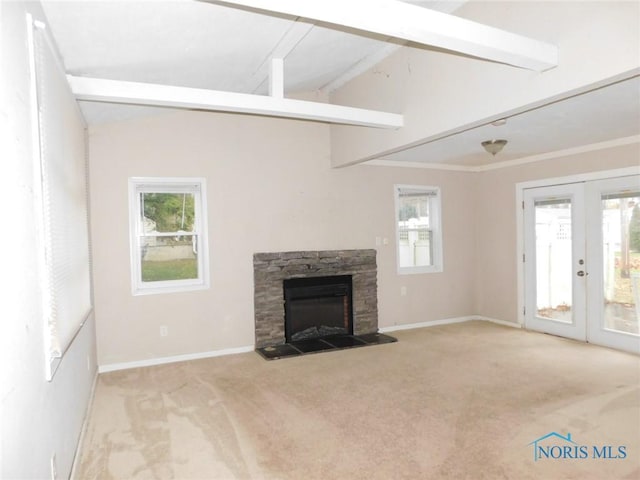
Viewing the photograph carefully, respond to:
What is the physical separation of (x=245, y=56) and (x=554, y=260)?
4.54 metres

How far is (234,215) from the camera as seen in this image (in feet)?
16.3

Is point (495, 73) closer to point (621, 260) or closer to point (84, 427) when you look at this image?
point (621, 260)

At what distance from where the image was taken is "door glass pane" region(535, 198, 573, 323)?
5.29 meters

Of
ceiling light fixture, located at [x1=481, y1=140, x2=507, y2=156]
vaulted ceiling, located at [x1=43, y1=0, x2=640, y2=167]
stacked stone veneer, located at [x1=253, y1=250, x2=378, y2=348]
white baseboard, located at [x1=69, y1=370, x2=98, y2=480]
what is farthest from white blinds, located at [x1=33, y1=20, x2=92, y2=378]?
ceiling light fixture, located at [x1=481, y1=140, x2=507, y2=156]

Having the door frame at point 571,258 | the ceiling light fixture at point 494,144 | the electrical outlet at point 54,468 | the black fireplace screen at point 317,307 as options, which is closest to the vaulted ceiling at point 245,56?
the ceiling light fixture at point 494,144

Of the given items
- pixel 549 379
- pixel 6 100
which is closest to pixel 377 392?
pixel 549 379

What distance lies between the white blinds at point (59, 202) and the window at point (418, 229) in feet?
13.2

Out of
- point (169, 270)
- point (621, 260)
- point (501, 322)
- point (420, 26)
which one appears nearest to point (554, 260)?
point (621, 260)

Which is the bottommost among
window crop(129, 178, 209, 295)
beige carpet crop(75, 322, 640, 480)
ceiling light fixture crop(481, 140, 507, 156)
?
beige carpet crop(75, 322, 640, 480)

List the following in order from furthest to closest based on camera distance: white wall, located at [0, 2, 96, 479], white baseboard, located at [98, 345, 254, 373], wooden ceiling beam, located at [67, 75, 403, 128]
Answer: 1. white baseboard, located at [98, 345, 254, 373]
2. wooden ceiling beam, located at [67, 75, 403, 128]
3. white wall, located at [0, 2, 96, 479]

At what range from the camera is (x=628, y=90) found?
3.00m

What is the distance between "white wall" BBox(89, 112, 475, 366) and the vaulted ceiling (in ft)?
1.49

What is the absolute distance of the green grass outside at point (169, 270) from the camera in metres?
4.66

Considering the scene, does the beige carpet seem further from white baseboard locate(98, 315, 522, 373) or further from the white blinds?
the white blinds
